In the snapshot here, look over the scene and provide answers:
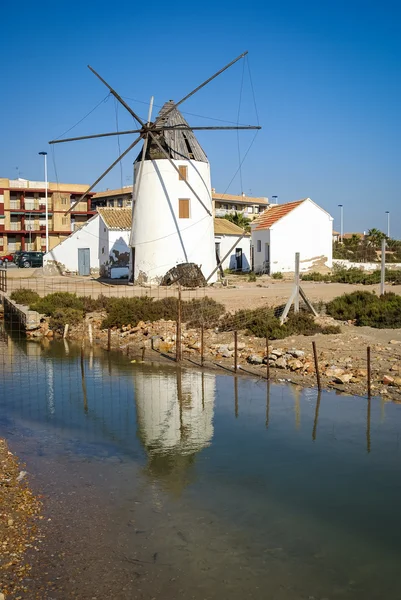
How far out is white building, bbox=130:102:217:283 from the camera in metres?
26.4

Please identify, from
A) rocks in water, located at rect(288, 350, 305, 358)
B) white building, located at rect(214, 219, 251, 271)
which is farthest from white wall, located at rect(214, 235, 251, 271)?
rocks in water, located at rect(288, 350, 305, 358)

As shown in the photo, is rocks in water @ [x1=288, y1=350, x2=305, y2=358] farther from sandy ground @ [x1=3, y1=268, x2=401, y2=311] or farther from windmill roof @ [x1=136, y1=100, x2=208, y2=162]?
windmill roof @ [x1=136, y1=100, x2=208, y2=162]

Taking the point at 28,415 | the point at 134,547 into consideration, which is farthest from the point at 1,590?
the point at 28,415

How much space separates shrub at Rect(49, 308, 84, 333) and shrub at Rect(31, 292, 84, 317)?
0.41 m

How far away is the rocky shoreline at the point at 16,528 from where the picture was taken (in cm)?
611

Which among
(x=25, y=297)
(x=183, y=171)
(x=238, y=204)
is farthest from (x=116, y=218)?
(x=238, y=204)

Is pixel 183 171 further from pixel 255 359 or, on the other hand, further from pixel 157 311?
pixel 255 359

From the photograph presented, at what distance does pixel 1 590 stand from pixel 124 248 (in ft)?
94.5

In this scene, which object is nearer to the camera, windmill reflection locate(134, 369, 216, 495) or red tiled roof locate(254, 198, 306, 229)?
windmill reflection locate(134, 369, 216, 495)

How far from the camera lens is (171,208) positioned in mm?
26406

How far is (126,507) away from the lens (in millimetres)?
7883

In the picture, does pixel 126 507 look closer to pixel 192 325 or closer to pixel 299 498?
pixel 299 498

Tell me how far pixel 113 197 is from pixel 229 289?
43.5 metres

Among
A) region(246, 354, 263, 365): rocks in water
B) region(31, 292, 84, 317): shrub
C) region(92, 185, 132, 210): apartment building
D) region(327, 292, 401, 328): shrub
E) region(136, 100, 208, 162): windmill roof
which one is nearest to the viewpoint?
region(246, 354, 263, 365): rocks in water
